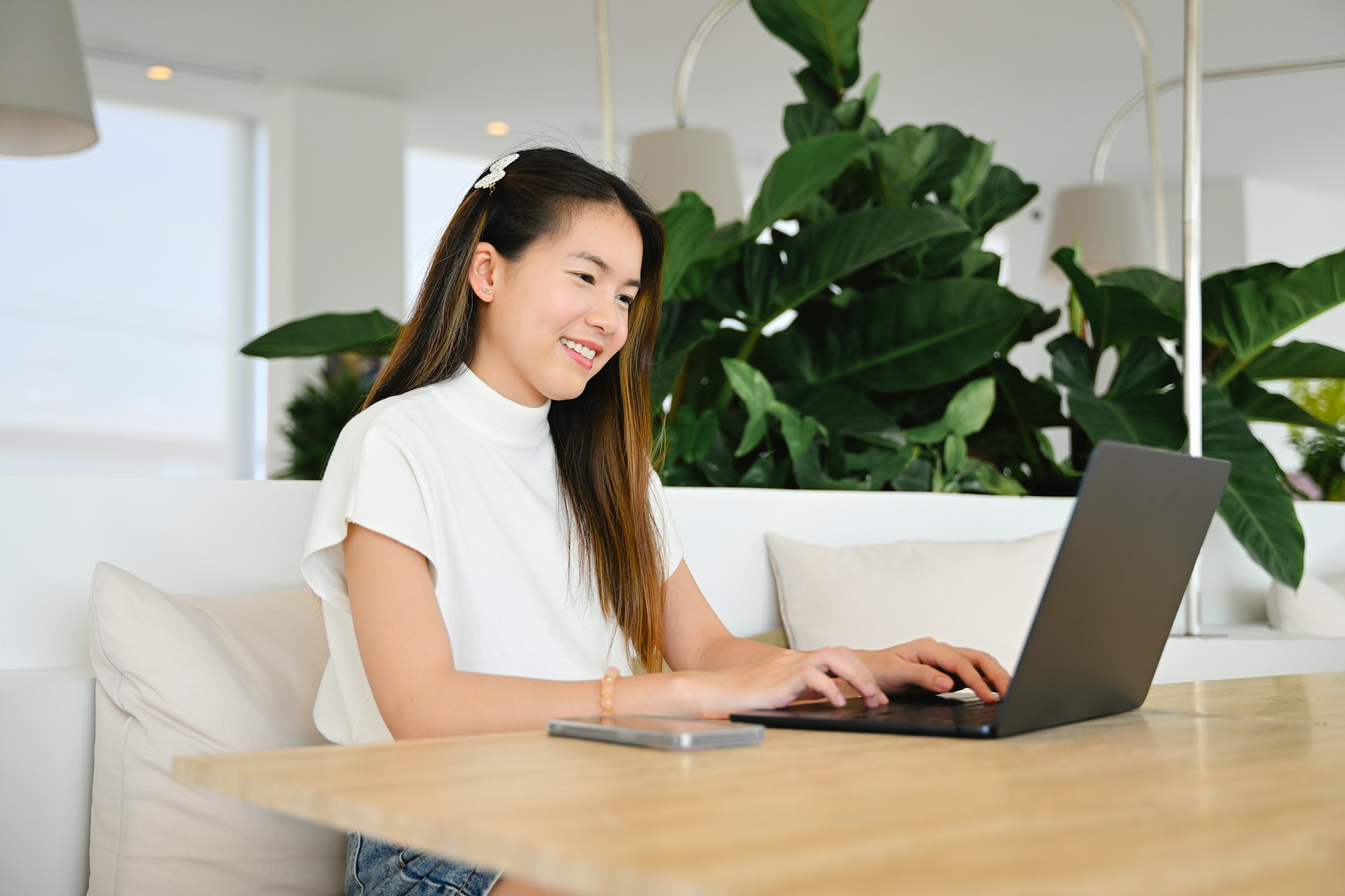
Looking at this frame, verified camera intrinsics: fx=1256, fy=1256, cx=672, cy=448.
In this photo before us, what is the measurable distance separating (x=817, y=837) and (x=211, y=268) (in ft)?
25.1

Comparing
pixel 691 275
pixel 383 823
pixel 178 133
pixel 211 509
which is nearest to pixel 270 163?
pixel 178 133

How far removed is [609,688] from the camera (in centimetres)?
107

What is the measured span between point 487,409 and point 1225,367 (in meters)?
2.17

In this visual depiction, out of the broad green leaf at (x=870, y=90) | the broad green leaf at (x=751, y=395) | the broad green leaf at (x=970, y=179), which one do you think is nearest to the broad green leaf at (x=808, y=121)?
the broad green leaf at (x=870, y=90)

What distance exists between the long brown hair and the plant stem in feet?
3.69

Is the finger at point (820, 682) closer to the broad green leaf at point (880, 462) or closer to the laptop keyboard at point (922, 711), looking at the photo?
the laptop keyboard at point (922, 711)

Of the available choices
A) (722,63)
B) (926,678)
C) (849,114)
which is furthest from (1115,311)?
(722,63)

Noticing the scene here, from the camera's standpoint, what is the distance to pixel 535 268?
142 centimetres

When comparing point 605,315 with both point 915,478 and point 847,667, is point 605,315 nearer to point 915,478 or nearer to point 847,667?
point 847,667

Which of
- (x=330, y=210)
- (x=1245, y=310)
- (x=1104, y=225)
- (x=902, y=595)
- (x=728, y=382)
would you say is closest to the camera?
(x=902, y=595)

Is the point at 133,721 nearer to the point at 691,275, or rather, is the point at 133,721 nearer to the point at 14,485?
the point at 14,485

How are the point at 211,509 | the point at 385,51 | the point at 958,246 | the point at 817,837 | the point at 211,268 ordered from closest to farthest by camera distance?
the point at 817,837, the point at 211,509, the point at 958,246, the point at 385,51, the point at 211,268

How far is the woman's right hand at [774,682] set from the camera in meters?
1.00

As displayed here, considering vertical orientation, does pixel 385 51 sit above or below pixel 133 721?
above
